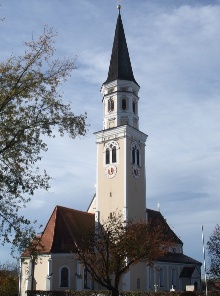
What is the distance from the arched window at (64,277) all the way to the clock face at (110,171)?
36.6 feet

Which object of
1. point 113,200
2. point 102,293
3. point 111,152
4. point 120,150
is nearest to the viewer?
point 102,293

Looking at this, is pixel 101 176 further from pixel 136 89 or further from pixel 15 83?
pixel 15 83

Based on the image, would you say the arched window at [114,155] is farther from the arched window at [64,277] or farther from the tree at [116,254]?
the tree at [116,254]

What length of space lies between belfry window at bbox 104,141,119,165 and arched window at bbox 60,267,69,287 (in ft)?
41.5

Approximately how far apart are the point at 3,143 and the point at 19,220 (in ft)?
10.2

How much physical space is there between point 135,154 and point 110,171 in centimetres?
359

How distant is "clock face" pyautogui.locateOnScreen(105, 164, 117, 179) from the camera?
4856 cm

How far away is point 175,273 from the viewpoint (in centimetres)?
5678

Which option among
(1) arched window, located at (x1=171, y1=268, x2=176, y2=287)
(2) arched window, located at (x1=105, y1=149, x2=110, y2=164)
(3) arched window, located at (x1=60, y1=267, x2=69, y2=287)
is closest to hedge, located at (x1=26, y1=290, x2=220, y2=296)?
(3) arched window, located at (x1=60, y1=267, x2=69, y2=287)

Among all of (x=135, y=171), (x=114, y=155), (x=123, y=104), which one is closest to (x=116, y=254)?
(x=135, y=171)

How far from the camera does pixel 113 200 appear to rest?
47.8 meters

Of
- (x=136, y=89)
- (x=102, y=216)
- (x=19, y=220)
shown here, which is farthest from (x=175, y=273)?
(x=19, y=220)

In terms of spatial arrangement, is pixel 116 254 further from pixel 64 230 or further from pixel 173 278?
pixel 173 278

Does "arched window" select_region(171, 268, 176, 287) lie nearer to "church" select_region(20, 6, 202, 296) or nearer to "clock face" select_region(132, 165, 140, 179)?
"church" select_region(20, 6, 202, 296)
